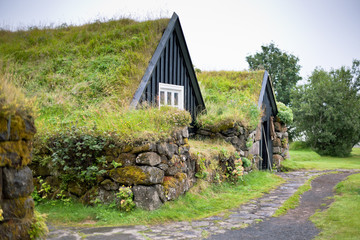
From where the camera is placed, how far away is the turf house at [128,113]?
7434mm

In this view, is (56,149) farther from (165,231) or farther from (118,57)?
(118,57)

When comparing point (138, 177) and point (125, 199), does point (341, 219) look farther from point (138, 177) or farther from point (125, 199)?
point (125, 199)

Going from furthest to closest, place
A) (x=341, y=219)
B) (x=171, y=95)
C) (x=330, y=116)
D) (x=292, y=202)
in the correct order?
1. (x=330, y=116)
2. (x=171, y=95)
3. (x=292, y=202)
4. (x=341, y=219)

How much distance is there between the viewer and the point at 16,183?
3842mm

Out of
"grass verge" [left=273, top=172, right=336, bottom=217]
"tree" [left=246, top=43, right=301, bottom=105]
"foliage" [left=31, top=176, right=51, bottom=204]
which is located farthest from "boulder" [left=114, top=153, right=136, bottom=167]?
"tree" [left=246, top=43, right=301, bottom=105]

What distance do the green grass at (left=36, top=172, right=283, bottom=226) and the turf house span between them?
0.76ft

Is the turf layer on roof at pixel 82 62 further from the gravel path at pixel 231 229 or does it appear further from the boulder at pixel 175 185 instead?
the gravel path at pixel 231 229

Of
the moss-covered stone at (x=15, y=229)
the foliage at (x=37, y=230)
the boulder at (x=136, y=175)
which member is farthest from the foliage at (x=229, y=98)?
the moss-covered stone at (x=15, y=229)

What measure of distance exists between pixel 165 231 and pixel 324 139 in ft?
91.3

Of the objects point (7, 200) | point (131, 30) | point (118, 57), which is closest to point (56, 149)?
point (7, 200)

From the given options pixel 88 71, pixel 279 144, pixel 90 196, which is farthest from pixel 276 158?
pixel 90 196

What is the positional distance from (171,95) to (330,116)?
22911mm

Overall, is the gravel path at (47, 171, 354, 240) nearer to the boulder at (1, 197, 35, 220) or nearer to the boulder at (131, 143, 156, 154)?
the boulder at (131, 143, 156, 154)

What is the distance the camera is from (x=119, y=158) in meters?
7.44
